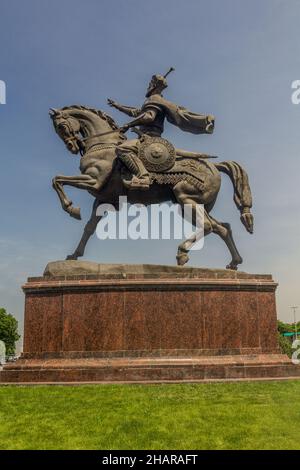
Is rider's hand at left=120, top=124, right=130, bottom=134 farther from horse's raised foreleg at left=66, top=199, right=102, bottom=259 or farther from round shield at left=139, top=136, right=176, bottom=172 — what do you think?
horse's raised foreleg at left=66, top=199, right=102, bottom=259

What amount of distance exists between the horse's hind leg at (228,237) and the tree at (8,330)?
45241mm

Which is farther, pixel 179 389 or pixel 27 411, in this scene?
pixel 179 389

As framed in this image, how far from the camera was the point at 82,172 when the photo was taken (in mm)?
12094

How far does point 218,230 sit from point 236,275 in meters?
1.41

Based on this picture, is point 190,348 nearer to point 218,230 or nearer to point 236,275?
point 236,275

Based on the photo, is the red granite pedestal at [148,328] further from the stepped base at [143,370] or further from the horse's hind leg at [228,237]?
the horse's hind leg at [228,237]

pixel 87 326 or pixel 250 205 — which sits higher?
pixel 250 205

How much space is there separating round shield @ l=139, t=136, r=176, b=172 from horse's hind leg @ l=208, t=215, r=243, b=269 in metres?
1.61

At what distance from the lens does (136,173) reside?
1162cm

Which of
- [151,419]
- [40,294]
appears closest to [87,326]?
[40,294]

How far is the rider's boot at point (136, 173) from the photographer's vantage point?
11570mm

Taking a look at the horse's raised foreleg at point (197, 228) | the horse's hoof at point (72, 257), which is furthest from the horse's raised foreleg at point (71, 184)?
the horse's raised foreleg at point (197, 228)

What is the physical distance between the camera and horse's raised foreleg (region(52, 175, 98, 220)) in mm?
11751

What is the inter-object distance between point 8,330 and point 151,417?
4977 centimetres
